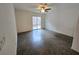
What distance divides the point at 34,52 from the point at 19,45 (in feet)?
0.86

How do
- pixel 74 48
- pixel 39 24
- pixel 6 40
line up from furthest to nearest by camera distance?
pixel 39 24, pixel 74 48, pixel 6 40

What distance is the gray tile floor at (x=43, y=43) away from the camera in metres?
1.26

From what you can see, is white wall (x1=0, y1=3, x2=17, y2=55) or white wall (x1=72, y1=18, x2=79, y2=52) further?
white wall (x1=72, y1=18, x2=79, y2=52)

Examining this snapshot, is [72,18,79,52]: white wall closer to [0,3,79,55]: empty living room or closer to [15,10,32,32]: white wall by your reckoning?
[0,3,79,55]: empty living room

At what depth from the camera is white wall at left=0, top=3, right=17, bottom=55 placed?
3.72 feet

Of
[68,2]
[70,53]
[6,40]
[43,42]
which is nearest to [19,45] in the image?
[6,40]

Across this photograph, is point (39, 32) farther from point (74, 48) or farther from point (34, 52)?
point (74, 48)

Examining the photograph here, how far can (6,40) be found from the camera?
1.16m

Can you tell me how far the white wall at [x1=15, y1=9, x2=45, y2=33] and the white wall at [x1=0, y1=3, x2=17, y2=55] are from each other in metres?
0.08

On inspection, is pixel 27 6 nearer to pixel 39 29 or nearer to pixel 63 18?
A: pixel 39 29

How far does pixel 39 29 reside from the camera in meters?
1.43

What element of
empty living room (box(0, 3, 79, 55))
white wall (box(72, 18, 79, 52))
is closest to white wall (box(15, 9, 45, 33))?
empty living room (box(0, 3, 79, 55))

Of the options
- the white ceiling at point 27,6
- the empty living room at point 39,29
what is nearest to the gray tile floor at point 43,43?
the empty living room at point 39,29

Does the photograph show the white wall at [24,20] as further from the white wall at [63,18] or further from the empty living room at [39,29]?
the white wall at [63,18]
